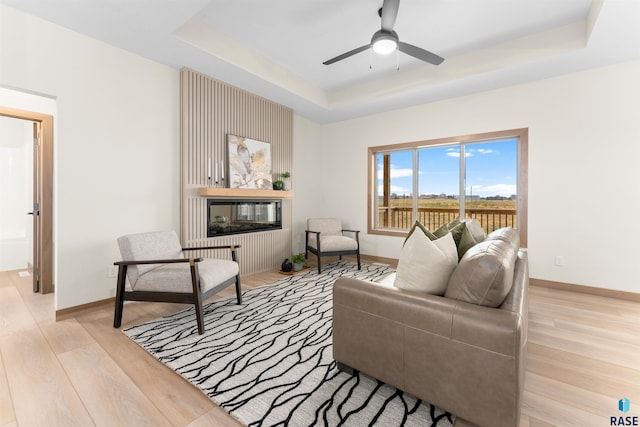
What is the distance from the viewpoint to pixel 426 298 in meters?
1.49

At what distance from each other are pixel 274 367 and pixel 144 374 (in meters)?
0.82

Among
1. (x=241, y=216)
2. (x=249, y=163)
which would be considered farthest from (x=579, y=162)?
(x=241, y=216)

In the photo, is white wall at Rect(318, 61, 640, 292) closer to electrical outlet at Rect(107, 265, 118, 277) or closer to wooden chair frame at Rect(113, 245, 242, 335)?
wooden chair frame at Rect(113, 245, 242, 335)

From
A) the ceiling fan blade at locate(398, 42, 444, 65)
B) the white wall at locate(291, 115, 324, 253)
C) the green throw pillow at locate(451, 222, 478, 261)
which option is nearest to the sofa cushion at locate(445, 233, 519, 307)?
the green throw pillow at locate(451, 222, 478, 261)

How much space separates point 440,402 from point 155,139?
11.8 ft

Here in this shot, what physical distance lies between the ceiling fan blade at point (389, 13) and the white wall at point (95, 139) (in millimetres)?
2503

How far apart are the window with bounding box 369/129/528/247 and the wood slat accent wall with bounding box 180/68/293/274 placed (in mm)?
1707

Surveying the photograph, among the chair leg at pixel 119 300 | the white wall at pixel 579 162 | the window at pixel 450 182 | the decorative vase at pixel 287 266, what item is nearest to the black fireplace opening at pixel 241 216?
the decorative vase at pixel 287 266

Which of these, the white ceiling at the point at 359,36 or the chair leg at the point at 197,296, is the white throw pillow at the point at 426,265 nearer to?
the chair leg at the point at 197,296

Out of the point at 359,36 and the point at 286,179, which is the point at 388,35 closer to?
the point at 359,36

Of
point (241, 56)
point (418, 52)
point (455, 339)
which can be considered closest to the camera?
point (455, 339)

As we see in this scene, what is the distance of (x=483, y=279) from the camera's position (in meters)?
1.38

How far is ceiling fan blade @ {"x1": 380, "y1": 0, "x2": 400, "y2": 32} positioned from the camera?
225cm

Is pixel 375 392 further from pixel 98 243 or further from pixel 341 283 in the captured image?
pixel 98 243
